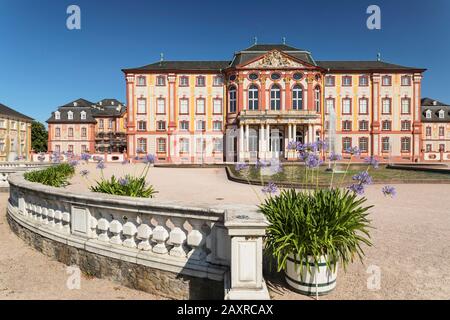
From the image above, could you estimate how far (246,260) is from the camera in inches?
102

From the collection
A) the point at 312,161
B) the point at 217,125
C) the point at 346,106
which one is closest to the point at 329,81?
the point at 346,106

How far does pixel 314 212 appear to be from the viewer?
3094 mm

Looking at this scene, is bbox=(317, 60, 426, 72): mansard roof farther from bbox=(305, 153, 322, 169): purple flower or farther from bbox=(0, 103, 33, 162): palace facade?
bbox=(0, 103, 33, 162): palace facade

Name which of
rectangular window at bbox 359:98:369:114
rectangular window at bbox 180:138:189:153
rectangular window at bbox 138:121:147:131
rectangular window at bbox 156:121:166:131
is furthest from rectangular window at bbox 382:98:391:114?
rectangular window at bbox 138:121:147:131

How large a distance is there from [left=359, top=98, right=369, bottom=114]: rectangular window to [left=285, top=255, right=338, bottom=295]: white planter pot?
1585 inches

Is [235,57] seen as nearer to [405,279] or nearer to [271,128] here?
[271,128]

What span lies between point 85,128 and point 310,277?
57.2m

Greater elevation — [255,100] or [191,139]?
[255,100]

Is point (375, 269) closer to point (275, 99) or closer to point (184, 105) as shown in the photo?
point (275, 99)

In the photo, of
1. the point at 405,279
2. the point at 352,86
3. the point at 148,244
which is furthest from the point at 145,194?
the point at 352,86

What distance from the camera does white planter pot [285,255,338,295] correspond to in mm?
2979

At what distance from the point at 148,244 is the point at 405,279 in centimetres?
348
